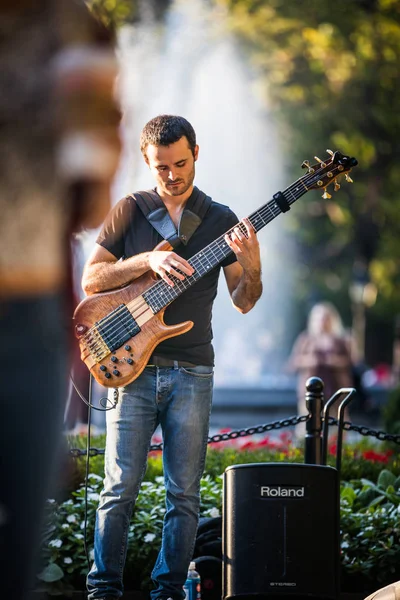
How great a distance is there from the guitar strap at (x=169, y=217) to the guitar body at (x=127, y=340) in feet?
0.64

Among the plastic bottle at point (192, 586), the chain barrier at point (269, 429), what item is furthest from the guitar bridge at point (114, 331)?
the chain barrier at point (269, 429)

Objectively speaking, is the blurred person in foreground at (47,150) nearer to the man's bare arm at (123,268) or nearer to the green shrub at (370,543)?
the man's bare arm at (123,268)

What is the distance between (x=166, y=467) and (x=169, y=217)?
3.51ft

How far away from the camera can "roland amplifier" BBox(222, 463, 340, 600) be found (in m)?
4.71

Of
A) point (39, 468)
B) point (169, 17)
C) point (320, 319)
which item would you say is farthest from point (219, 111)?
point (39, 468)

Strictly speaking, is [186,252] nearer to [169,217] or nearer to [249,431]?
[169,217]

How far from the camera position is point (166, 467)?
4770mm

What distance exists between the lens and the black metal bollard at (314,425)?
5867 mm

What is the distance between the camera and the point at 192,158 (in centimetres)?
487

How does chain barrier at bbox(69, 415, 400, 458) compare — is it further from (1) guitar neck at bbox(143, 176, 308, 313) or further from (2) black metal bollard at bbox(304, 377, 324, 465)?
(1) guitar neck at bbox(143, 176, 308, 313)

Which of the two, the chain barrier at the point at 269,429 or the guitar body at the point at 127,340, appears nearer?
the guitar body at the point at 127,340

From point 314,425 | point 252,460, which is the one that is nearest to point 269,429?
point 314,425

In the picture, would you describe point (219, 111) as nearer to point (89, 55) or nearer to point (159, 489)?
point (159, 489)

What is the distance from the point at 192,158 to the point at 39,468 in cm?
258
